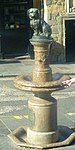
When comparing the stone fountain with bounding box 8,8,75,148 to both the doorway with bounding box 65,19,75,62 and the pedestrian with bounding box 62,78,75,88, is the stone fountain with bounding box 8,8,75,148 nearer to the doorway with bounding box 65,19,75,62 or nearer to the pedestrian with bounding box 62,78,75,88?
the pedestrian with bounding box 62,78,75,88

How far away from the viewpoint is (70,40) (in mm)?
19062

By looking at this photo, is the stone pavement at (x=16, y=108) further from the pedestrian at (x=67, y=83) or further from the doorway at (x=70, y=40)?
the doorway at (x=70, y=40)

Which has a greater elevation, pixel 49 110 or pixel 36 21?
pixel 36 21

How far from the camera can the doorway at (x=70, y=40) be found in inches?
747

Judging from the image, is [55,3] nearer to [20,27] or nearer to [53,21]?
[53,21]

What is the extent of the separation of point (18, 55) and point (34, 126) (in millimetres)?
12709

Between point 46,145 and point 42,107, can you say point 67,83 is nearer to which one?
point 42,107

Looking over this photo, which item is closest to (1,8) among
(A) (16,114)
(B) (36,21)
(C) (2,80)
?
(C) (2,80)

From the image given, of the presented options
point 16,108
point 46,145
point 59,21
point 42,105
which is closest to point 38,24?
point 42,105

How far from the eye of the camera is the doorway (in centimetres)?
1897

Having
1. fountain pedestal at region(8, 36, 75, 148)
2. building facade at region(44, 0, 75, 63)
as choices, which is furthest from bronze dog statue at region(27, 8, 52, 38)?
building facade at region(44, 0, 75, 63)

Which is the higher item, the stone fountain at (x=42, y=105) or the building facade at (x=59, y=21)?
the stone fountain at (x=42, y=105)

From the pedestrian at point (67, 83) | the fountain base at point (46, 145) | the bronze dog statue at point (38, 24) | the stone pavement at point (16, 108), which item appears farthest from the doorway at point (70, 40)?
the pedestrian at point (67, 83)

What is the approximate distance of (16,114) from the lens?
959 cm
